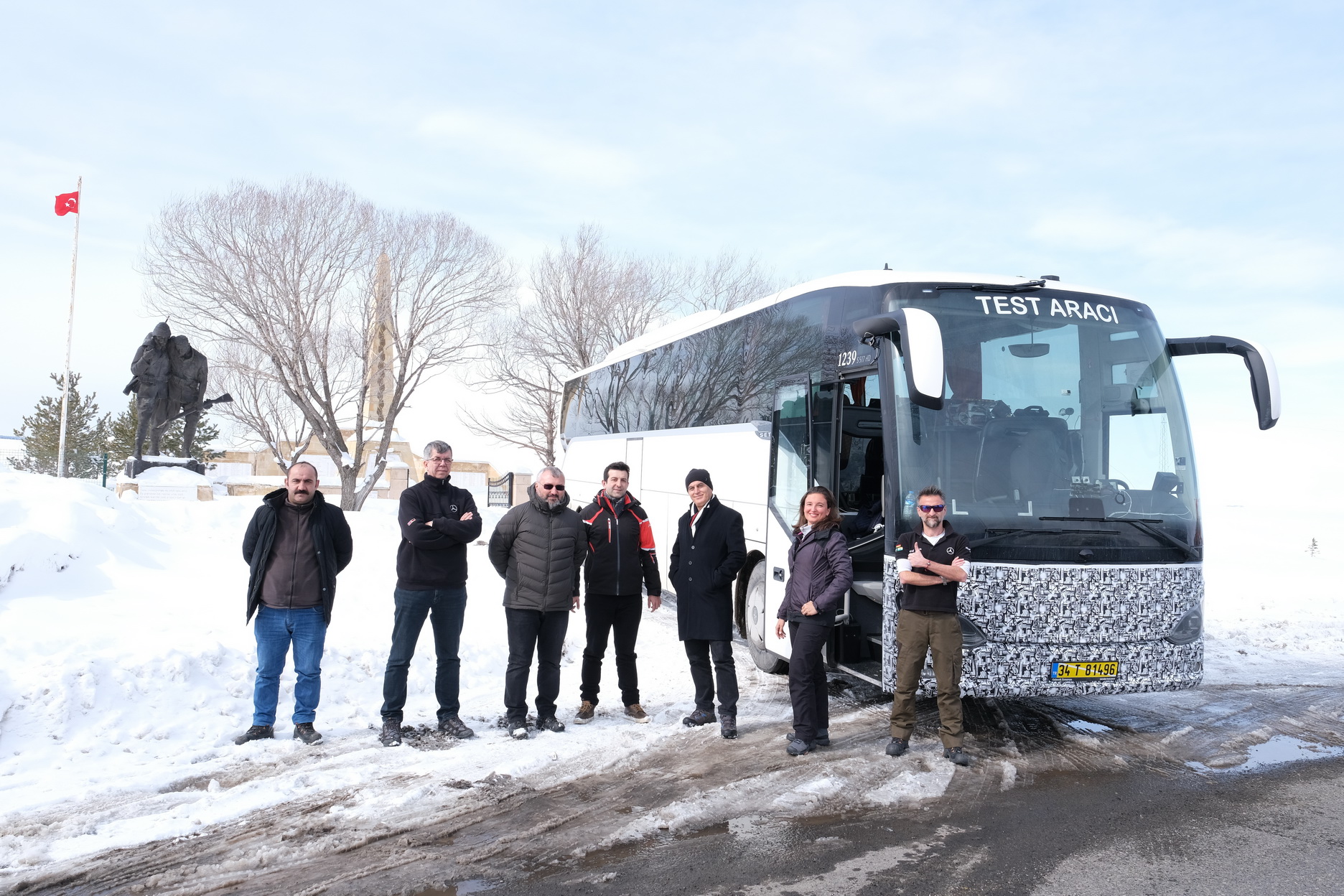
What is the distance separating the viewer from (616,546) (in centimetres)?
709

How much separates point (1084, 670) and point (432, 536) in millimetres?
4577

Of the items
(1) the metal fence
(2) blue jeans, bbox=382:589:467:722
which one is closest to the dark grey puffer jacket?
(2) blue jeans, bbox=382:589:467:722

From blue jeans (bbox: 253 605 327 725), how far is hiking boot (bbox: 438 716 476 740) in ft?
2.81

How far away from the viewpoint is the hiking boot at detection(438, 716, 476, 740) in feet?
21.1

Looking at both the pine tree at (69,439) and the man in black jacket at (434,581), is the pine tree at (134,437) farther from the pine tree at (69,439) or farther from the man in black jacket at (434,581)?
the man in black jacket at (434,581)

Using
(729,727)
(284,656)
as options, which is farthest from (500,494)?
(729,727)

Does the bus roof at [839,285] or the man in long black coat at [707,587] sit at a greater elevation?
the bus roof at [839,285]

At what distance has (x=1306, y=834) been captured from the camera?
4.83 meters

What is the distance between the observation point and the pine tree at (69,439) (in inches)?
1430

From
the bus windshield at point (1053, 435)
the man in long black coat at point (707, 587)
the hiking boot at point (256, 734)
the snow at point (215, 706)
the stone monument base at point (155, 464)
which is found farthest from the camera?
the stone monument base at point (155, 464)

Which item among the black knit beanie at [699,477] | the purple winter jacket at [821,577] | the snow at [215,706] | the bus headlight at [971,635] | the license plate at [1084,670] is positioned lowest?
the snow at [215,706]

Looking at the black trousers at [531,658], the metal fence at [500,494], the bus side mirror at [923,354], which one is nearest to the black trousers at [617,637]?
the black trousers at [531,658]

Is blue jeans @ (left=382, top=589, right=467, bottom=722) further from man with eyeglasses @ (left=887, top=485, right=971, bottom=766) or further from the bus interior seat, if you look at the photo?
the bus interior seat

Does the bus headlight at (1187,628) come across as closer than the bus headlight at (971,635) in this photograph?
No
